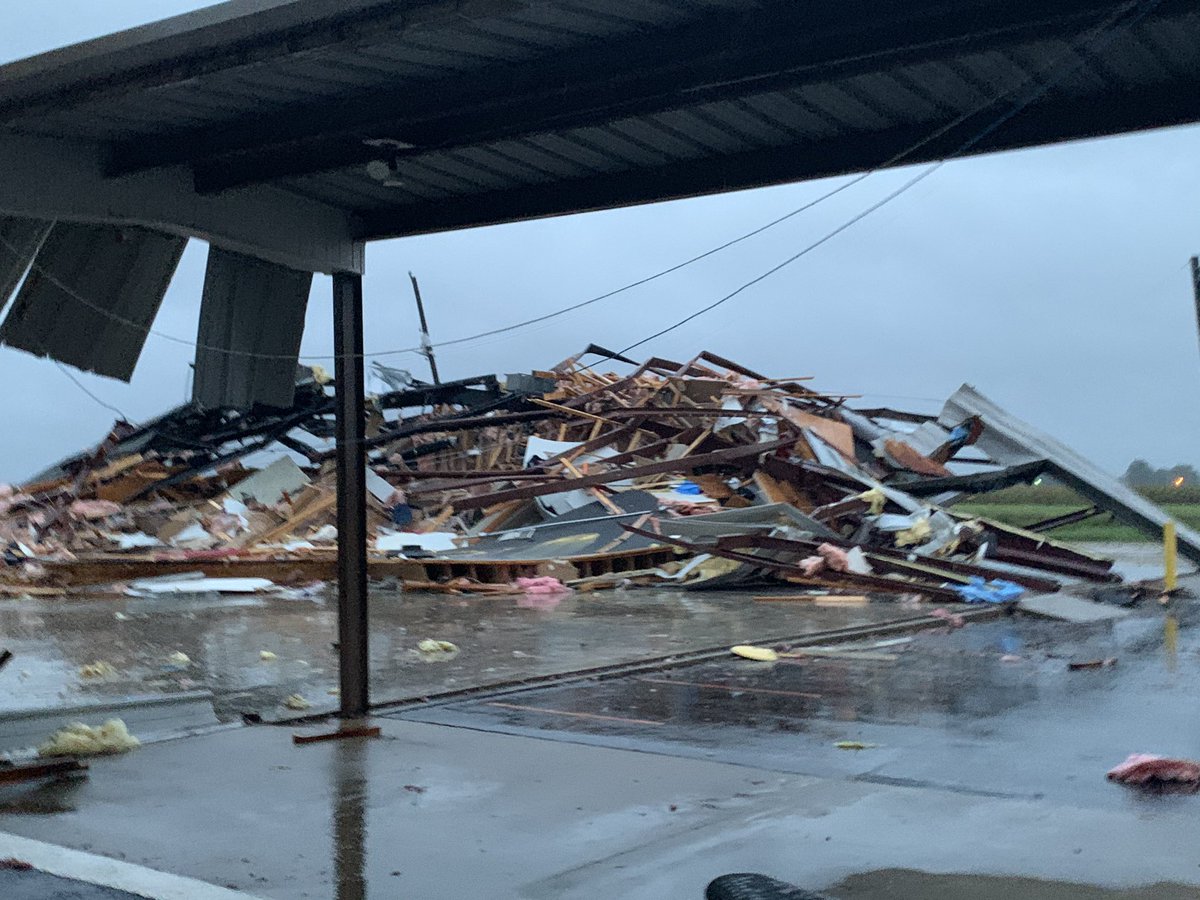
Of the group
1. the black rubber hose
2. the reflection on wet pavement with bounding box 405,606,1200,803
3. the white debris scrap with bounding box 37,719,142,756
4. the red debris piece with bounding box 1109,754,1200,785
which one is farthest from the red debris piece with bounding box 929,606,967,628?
the black rubber hose

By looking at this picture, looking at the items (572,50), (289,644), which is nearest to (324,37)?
(572,50)

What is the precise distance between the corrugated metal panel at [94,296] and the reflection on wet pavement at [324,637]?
2.23 metres

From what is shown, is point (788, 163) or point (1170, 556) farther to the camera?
point (1170, 556)

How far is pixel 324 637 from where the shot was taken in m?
12.2

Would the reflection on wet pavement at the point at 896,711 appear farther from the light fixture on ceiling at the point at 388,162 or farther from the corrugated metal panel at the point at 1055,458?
the corrugated metal panel at the point at 1055,458

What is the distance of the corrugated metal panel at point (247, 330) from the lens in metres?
7.89

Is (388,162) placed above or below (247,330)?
above

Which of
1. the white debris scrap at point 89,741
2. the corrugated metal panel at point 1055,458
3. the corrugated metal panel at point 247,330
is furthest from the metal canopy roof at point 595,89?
the corrugated metal panel at point 1055,458

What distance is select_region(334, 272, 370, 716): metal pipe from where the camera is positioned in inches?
301

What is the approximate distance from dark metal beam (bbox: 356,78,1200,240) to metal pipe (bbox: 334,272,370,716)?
0.78m

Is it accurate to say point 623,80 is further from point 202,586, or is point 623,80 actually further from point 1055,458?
point 1055,458

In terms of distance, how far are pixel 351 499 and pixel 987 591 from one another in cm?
942

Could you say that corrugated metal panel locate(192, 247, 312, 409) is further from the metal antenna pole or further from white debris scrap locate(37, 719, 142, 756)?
the metal antenna pole

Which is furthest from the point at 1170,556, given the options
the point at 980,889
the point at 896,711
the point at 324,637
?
the point at 980,889
